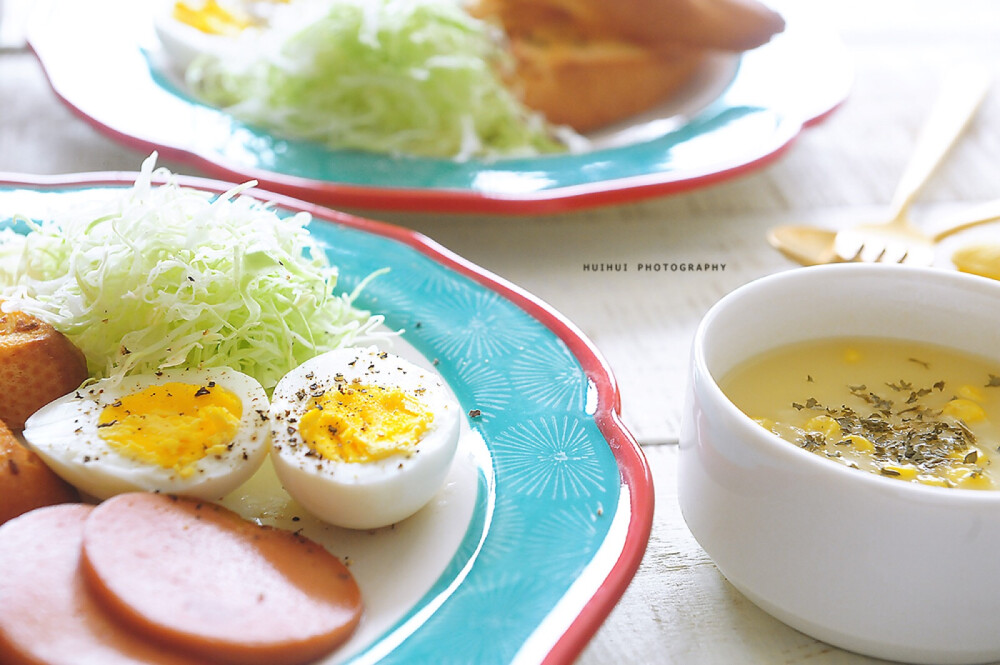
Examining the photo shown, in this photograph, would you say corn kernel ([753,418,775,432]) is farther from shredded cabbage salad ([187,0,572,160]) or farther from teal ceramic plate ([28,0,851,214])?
shredded cabbage salad ([187,0,572,160])

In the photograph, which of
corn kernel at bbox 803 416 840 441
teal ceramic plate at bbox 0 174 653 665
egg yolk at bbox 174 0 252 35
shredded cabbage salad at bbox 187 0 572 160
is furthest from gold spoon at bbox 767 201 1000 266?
egg yolk at bbox 174 0 252 35

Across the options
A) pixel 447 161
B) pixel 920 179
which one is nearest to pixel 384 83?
pixel 447 161

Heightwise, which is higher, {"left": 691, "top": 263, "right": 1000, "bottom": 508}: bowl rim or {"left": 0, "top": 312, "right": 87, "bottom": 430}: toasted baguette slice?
{"left": 691, "top": 263, "right": 1000, "bottom": 508}: bowl rim

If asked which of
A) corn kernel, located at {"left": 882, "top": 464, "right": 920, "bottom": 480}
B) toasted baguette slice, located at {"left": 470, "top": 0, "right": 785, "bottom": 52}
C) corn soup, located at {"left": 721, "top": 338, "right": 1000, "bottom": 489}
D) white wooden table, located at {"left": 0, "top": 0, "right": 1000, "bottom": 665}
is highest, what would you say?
toasted baguette slice, located at {"left": 470, "top": 0, "right": 785, "bottom": 52}

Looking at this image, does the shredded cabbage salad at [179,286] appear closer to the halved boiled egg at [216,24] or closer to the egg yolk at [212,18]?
the halved boiled egg at [216,24]

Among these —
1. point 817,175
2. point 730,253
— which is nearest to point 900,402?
point 730,253

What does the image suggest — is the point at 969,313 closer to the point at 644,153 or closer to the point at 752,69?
the point at 644,153
